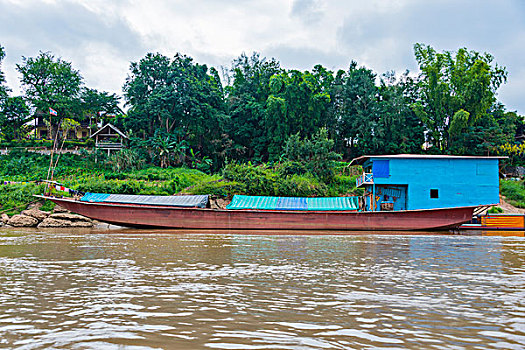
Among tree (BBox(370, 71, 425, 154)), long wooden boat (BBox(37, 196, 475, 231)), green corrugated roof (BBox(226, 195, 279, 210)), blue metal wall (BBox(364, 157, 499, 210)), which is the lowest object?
long wooden boat (BBox(37, 196, 475, 231))

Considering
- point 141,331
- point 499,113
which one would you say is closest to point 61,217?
point 141,331

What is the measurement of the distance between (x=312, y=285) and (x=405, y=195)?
60.8 feet

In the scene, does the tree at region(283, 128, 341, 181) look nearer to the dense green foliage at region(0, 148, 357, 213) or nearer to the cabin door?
the dense green foliage at region(0, 148, 357, 213)

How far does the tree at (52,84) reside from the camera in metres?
43.5

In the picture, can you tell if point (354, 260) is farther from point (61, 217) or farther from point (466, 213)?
point (61, 217)

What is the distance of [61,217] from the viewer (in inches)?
930

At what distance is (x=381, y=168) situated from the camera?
922 inches

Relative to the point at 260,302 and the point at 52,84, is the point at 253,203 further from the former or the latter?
the point at 52,84

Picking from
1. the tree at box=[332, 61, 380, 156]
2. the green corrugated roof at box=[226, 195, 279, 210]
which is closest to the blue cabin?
the green corrugated roof at box=[226, 195, 279, 210]

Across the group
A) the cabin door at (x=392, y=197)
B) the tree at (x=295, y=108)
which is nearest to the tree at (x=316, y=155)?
the tree at (x=295, y=108)

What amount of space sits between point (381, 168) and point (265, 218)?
25.2 ft

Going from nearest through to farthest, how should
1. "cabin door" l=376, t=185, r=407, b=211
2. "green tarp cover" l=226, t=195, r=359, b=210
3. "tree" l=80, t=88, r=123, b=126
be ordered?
"green tarp cover" l=226, t=195, r=359, b=210 → "cabin door" l=376, t=185, r=407, b=211 → "tree" l=80, t=88, r=123, b=126

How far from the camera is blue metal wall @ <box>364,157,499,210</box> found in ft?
73.9

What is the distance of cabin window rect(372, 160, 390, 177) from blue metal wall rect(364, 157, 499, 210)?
65 centimetres
